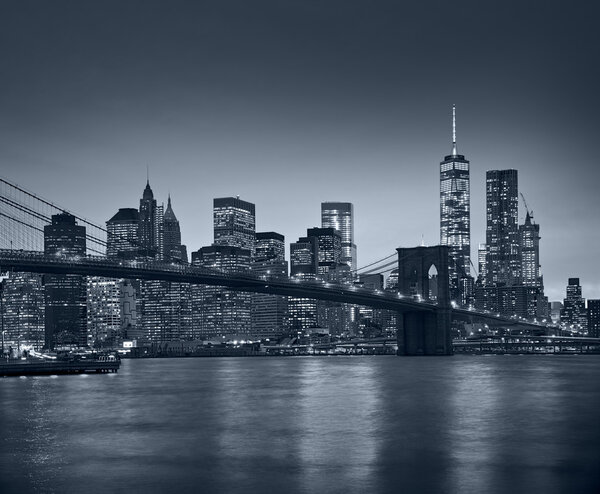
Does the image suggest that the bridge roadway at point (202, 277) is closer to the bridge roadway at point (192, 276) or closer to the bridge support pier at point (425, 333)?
the bridge roadway at point (192, 276)

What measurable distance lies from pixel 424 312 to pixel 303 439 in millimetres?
65921

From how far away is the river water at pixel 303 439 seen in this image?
21156mm

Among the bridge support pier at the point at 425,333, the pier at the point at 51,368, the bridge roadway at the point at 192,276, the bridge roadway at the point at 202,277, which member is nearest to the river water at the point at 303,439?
the bridge roadway at the point at 192,276

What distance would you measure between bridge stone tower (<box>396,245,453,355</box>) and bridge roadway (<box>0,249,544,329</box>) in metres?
1.56

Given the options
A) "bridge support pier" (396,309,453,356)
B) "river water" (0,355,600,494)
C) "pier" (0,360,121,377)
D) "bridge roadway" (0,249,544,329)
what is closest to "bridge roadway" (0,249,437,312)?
"bridge roadway" (0,249,544,329)

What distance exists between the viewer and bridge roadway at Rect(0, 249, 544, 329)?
209ft

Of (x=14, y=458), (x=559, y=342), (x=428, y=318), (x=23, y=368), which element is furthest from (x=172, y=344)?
(x=14, y=458)

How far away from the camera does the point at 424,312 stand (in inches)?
3661

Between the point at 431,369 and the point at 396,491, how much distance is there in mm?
49110

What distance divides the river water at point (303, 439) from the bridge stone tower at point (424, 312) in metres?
42.0

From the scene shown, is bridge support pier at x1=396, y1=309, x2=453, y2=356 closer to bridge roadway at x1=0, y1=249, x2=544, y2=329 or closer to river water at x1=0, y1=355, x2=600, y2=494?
bridge roadway at x1=0, y1=249, x2=544, y2=329

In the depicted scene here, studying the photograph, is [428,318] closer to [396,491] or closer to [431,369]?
[431,369]

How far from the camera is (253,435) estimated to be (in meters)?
29.8

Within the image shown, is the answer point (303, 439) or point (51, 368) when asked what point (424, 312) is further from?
point (303, 439)
